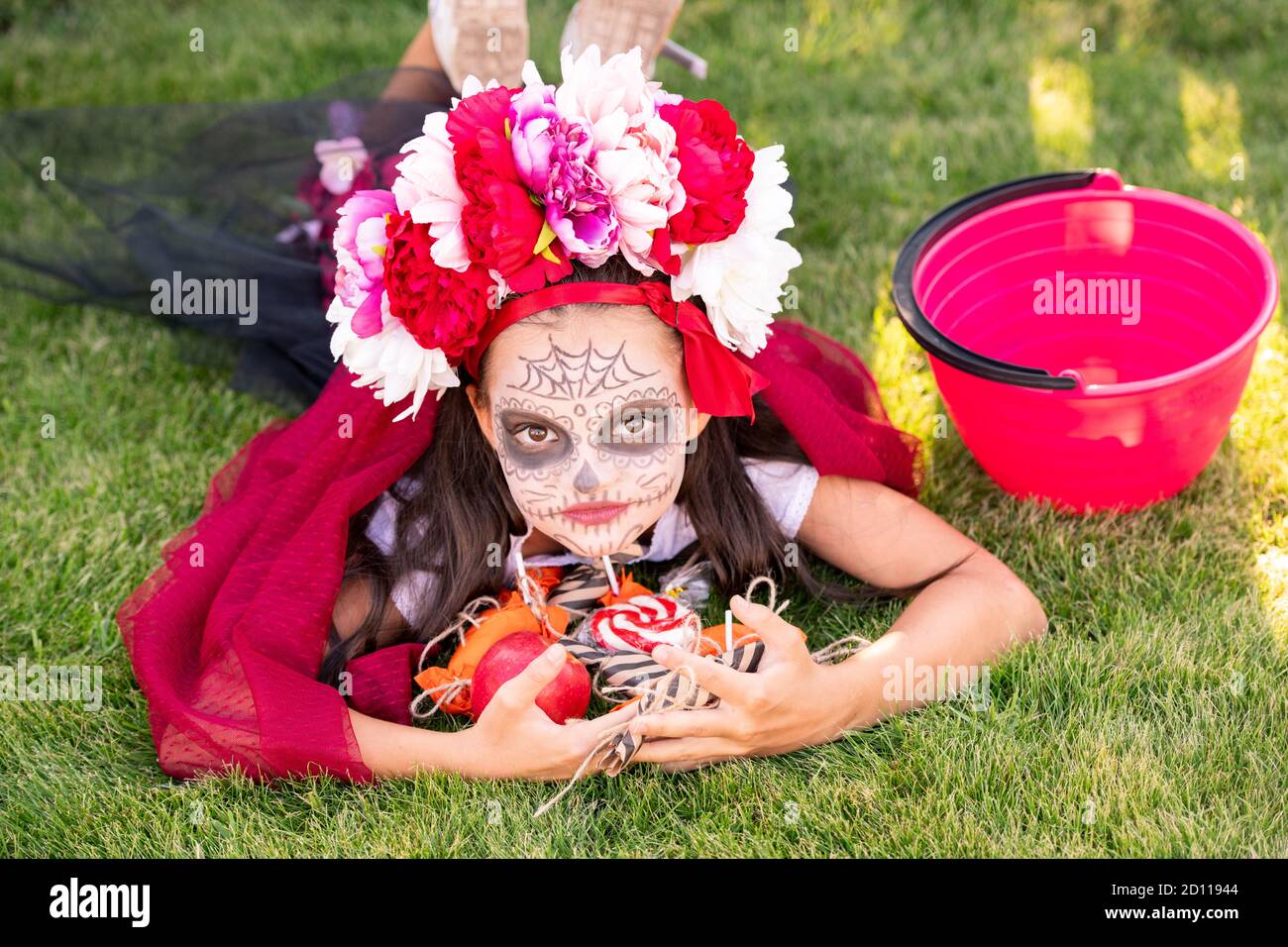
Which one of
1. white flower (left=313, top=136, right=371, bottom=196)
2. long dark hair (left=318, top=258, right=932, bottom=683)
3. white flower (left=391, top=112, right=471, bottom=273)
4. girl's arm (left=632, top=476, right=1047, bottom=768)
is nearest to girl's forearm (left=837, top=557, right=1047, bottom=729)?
girl's arm (left=632, top=476, right=1047, bottom=768)

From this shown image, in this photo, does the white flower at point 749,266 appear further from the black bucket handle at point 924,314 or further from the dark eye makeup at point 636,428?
the black bucket handle at point 924,314

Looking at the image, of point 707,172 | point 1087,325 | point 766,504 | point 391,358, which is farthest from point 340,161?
point 1087,325

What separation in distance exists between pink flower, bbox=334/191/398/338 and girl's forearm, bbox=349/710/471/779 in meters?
0.64

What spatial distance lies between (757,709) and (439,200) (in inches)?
35.0

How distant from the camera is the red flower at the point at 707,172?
6.48 ft

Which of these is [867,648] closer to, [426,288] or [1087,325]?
[426,288]

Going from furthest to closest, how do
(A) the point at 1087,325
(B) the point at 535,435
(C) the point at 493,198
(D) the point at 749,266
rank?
1. (A) the point at 1087,325
2. (B) the point at 535,435
3. (D) the point at 749,266
4. (C) the point at 493,198

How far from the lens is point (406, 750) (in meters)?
2.21

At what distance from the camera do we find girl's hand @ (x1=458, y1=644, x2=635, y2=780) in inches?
81.7

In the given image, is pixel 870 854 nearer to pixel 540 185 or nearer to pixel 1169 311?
pixel 540 185

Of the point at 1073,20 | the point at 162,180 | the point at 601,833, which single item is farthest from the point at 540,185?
the point at 1073,20

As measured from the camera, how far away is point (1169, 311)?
2.91 metres

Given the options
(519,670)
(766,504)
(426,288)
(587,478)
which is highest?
(426,288)
